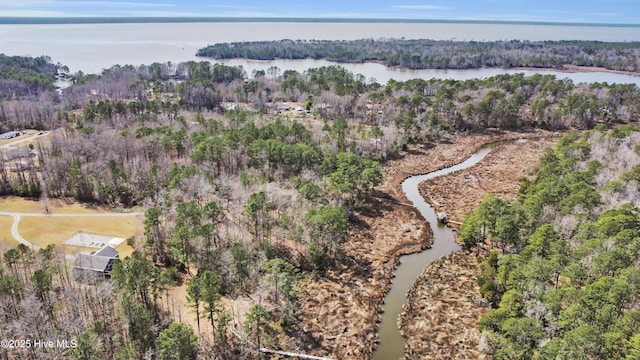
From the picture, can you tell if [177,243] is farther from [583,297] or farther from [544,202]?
[544,202]

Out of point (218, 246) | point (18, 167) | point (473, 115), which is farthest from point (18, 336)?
point (473, 115)

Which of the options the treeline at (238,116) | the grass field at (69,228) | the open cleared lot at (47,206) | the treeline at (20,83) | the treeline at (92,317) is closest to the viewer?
the treeline at (92,317)

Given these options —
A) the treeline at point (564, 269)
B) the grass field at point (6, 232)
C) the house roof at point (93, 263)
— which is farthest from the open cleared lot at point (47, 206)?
the treeline at point (564, 269)

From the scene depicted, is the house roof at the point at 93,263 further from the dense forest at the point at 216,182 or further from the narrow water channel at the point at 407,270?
the narrow water channel at the point at 407,270

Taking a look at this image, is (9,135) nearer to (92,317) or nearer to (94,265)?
(94,265)

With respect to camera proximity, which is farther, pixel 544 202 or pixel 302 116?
pixel 302 116

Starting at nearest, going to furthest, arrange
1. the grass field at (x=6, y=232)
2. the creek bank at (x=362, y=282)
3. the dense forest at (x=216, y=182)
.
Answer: the dense forest at (x=216, y=182)
the creek bank at (x=362, y=282)
the grass field at (x=6, y=232)

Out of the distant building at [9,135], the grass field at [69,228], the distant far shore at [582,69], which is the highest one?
the distant far shore at [582,69]
